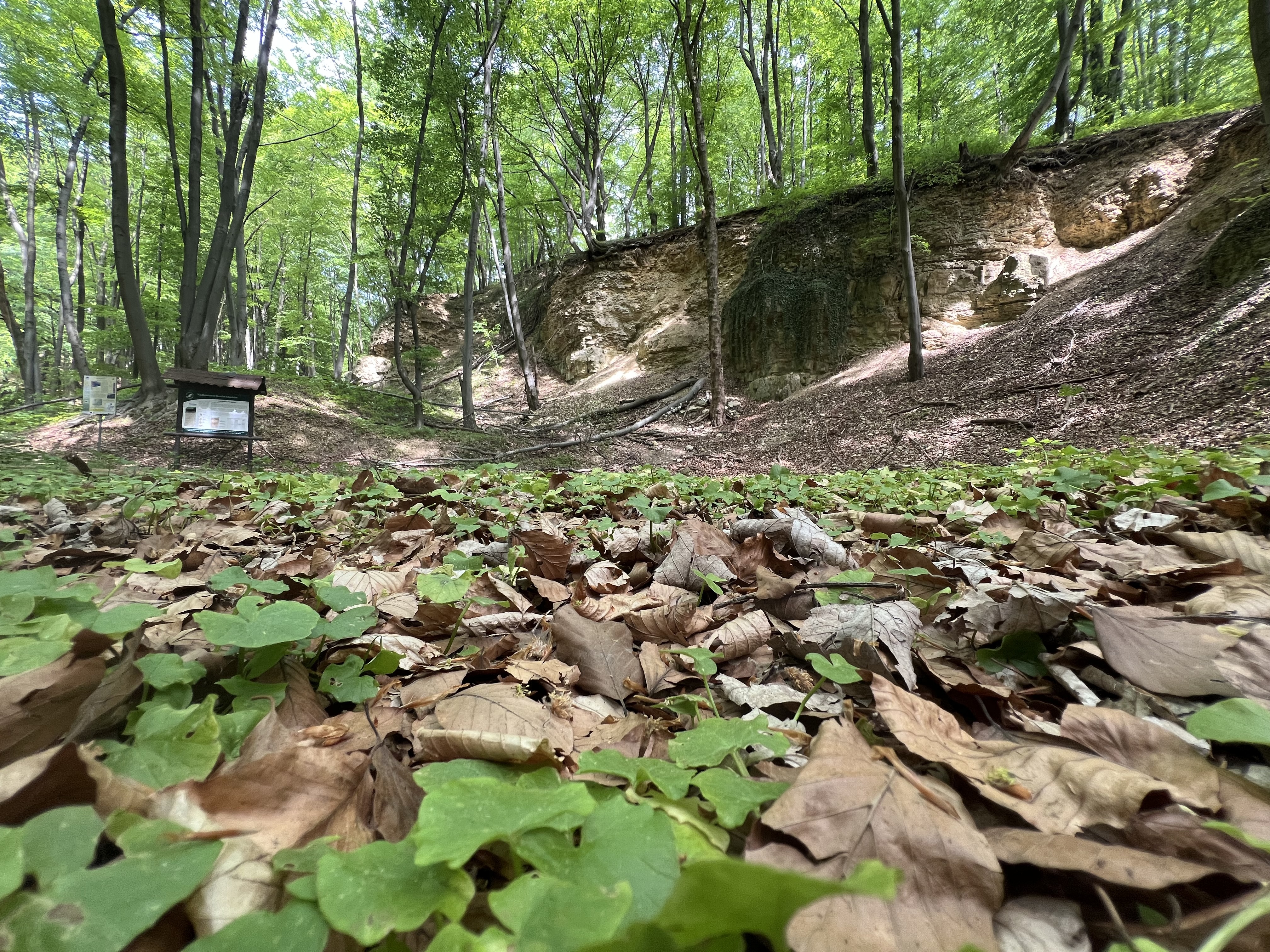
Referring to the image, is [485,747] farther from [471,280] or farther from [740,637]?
[471,280]

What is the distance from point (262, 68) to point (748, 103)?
18.7 m

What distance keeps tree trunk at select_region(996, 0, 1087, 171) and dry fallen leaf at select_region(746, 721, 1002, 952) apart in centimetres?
1195

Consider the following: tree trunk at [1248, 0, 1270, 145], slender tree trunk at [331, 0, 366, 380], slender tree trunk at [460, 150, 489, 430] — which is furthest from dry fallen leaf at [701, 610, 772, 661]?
slender tree trunk at [331, 0, 366, 380]

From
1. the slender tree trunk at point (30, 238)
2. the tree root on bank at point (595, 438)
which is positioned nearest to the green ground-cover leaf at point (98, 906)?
the tree root on bank at point (595, 438)

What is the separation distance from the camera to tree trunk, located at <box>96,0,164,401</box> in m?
7.63

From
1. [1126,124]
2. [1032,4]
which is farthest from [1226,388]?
[1032,4]

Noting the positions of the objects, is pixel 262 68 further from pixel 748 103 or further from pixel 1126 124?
pixel 748 103

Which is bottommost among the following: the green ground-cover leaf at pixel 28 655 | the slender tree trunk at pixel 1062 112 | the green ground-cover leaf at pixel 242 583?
the green ground-cover leaf at pixel 28 655

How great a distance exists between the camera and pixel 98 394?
23.4ft

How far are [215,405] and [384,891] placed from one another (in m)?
8.74

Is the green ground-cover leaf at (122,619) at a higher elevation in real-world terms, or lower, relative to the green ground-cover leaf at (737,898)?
higher

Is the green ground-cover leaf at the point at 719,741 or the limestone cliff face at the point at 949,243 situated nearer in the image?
the green ground-cover leaf at the point at 719,741

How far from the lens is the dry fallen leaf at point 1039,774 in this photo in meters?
0.55

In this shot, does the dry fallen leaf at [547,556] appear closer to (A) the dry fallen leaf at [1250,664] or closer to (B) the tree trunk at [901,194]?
(A) the dry fallen leaf at [1250,664]
